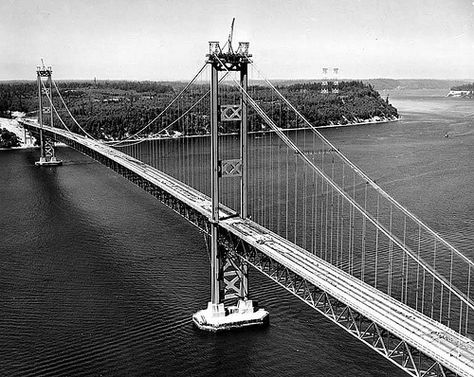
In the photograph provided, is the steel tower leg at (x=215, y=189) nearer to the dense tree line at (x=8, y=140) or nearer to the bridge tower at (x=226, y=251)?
the bridge tower at (x=226, y=251)

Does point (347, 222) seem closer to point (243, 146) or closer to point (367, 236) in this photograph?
point (367, 236)

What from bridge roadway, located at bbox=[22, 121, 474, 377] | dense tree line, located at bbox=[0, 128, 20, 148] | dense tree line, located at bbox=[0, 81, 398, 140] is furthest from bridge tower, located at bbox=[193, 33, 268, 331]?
dense tree line, located at bbox=[0, 128, 20, 148]

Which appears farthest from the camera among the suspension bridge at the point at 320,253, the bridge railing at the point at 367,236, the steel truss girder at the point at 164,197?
the steel truss girder at the point at 164,197

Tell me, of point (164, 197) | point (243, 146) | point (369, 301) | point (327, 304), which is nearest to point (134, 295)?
point (164, 197)

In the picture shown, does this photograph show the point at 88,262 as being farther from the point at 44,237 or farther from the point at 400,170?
the point at 400,170

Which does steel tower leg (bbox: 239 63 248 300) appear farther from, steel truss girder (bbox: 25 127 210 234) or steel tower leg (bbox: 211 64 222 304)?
steel truss girder (bbox: 25 127 210 234)

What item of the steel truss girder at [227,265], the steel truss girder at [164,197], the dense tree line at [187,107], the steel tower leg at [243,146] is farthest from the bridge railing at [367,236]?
the dense tree line at [187,107]

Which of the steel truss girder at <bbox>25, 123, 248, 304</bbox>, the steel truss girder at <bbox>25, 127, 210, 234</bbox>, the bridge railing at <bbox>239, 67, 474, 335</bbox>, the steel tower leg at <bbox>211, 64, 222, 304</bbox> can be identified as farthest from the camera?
the steel truss girder at <bbox>25, 127, 210, 234</bbox>
